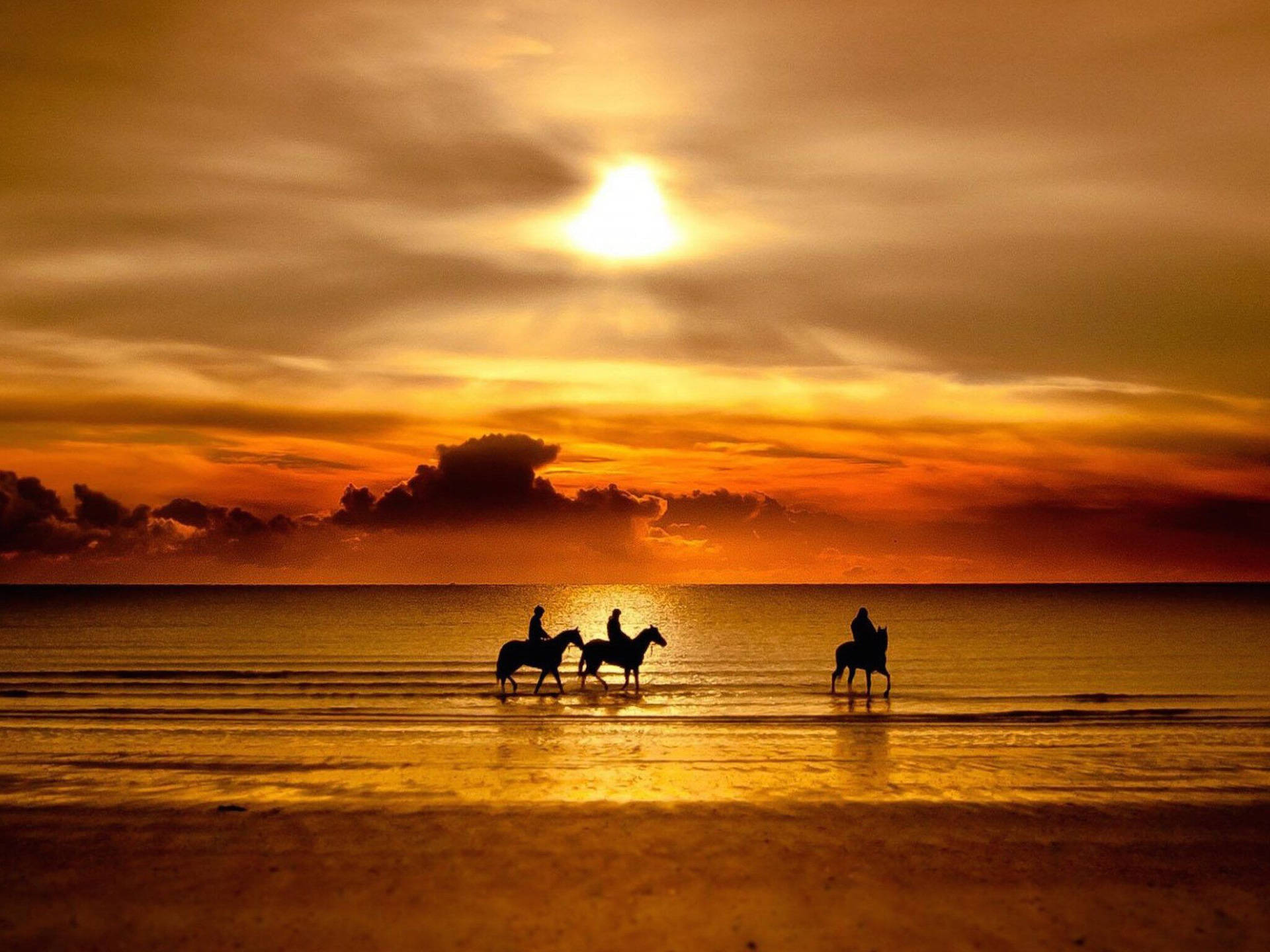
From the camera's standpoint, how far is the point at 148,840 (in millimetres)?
12688

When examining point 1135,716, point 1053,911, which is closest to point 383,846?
point 1053,911

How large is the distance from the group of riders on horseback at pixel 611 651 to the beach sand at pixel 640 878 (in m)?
13.6

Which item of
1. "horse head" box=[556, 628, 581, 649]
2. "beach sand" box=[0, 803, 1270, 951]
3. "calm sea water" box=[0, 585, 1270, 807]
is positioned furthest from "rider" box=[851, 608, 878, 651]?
"beach sand" box=[0, 803, 1270, 951]

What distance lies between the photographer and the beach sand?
973 cm

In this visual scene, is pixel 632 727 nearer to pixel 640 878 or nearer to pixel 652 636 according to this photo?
pixel 652 636

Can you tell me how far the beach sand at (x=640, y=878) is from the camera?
973 cm

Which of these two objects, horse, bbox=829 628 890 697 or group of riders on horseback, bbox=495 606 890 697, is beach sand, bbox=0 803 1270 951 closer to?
horse, bbox=829 628 890 697

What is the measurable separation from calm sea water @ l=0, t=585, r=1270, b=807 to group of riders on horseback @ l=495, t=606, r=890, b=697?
0.78 meters

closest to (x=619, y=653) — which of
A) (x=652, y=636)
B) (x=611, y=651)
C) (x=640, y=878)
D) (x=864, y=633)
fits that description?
(x=611, y=651)

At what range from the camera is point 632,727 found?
2262 cm

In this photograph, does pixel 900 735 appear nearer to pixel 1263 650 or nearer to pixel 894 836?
pixel 894 836

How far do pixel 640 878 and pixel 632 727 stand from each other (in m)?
11.5

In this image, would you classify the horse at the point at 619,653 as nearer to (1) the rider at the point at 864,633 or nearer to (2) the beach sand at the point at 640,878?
(1) the rider at the point at 864,633

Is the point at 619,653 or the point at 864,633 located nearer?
the point at 864,633
